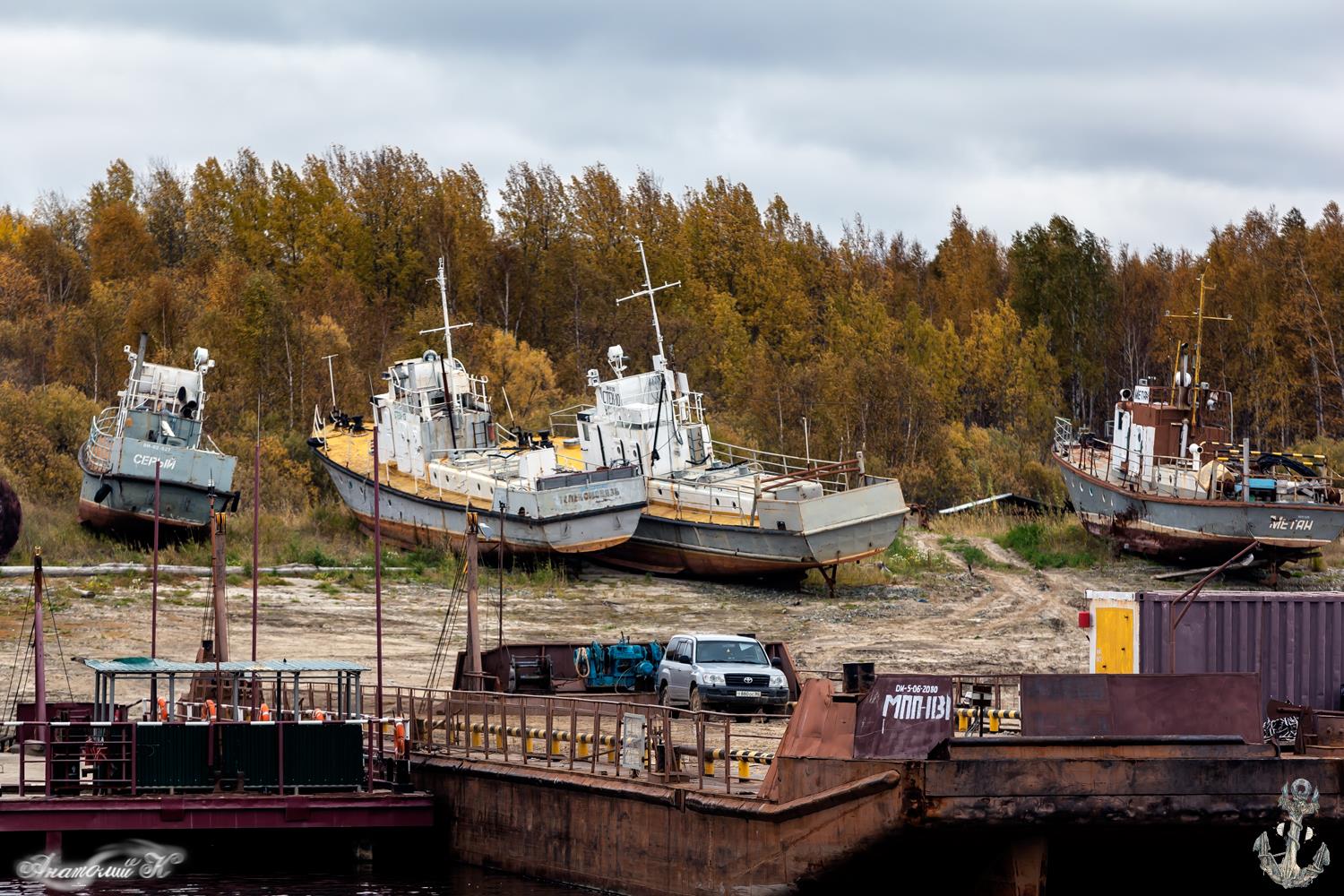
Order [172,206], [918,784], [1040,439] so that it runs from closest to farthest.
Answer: [918,784]
[1040,439]
[172,206]

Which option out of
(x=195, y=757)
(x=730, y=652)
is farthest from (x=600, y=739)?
(x=730, y=652)

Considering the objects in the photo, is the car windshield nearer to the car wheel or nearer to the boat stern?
the car wheel

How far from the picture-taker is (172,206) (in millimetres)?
111250

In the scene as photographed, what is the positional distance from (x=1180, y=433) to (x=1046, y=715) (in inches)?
1571

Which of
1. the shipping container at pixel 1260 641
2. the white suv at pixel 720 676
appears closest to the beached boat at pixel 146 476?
the white suv at pixel 720 676

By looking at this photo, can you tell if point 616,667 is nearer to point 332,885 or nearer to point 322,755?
point 322,755

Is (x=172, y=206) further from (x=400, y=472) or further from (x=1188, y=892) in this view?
(x=1188, y=892)

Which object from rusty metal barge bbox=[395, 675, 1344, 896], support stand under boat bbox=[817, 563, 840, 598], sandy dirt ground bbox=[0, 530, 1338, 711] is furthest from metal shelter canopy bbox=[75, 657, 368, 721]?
support stand under boat bbox=[817, 563, 840, 598]

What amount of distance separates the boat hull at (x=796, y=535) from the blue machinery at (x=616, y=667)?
17.7 m

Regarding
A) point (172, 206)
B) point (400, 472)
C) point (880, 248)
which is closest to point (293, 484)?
point (400, 472)

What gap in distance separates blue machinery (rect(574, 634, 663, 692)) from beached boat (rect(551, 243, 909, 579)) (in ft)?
56.5

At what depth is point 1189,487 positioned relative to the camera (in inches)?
2229

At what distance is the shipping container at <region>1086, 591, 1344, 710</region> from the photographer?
25.6m

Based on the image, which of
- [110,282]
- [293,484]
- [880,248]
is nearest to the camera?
[293,484]
